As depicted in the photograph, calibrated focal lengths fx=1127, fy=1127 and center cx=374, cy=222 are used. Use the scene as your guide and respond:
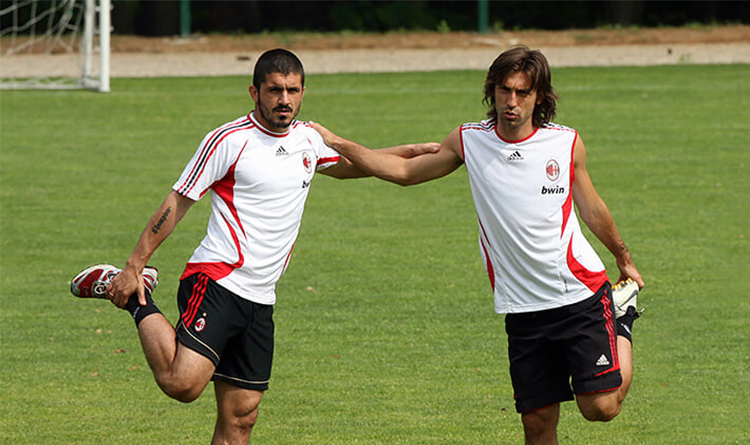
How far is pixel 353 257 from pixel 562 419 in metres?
4.85

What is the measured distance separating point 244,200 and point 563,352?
1886 millimetres

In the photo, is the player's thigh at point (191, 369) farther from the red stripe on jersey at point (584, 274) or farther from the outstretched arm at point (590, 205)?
the outstretched arm at point (590, 205)

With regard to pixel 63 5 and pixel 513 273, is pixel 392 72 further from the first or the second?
pixel 513 273

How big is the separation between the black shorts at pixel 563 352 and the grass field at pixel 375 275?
4.43 feet

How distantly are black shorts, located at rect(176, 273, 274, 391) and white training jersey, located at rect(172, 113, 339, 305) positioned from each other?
60 millimetres

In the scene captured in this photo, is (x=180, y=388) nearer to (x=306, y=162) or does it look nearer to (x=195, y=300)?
(x=195, y=300)

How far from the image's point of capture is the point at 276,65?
234 inches

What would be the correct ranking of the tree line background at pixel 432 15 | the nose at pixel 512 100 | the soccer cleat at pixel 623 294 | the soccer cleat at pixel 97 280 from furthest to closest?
1. the tree line background at pixel 432 15
2. the soccer cleat at pixel 623 294
3. the soccer cleat at pixel 97 280
4. the nose at pixel 512 100

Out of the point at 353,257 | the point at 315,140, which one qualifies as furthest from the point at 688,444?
the point at 353,257

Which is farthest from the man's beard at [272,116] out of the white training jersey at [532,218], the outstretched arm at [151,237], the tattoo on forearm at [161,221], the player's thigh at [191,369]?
the player's thigh at [191,369]

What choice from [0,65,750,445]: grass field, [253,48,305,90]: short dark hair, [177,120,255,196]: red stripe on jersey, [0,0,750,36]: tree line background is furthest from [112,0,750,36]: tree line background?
[177,120,255,196]: red stripe on jersey

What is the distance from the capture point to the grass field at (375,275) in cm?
766

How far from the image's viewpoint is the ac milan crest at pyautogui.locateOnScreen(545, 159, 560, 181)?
5879 millimetres

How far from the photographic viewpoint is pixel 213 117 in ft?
65.2
